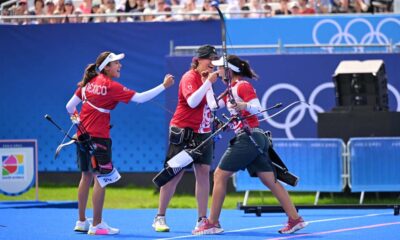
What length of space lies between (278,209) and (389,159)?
2.33 meters

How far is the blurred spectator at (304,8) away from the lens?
20328 mm

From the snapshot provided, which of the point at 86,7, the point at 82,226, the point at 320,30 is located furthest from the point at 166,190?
the point at 86,7

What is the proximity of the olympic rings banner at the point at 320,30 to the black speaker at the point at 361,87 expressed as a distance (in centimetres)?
191

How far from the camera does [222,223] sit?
13.8 metres

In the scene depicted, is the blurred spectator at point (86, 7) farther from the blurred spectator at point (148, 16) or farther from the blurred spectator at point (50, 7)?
the blurred spectator at point (148, 16)

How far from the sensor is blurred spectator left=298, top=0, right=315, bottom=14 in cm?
2033

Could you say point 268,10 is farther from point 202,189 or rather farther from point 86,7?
point 202,189

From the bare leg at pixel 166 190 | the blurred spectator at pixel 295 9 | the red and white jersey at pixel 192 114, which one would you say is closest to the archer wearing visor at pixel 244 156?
the red and white jersey at pixel 192 114

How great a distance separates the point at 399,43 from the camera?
1912 cm

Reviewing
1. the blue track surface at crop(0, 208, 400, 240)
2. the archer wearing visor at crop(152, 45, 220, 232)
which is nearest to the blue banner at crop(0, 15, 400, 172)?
the blue track surface at crop(0, 208, 400, 240)

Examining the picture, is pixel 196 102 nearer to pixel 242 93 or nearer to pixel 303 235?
pixel 242 93

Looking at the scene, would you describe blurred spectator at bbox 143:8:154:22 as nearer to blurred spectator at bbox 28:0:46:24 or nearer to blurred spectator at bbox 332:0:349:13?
blurred spectator at bbox 28:0:46:24

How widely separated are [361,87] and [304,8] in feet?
10.9

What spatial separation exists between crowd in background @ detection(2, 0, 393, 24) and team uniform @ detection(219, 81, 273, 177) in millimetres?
7390
